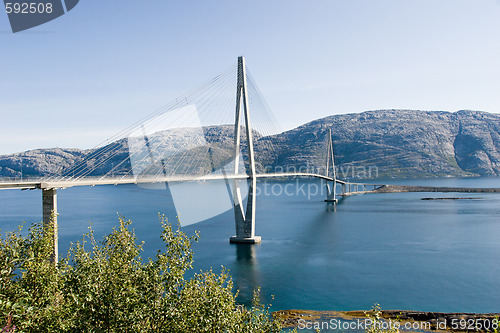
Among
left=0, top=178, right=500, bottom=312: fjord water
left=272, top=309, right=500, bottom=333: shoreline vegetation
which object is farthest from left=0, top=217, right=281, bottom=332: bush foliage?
left=0, top=178, right=500, bottom=312: fjord water

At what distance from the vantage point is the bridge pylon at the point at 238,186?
4012 centimetres

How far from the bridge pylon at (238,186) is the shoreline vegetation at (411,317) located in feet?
59.1

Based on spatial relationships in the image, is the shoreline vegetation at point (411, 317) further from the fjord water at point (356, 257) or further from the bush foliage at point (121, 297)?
the bush foliage at point (121, 297)

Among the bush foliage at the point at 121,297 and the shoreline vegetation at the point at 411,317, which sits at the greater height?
the bush foliage at the point at 121,297

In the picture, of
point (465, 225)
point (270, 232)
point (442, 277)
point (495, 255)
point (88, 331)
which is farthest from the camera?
point (465, 225)

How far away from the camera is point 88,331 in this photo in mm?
9094

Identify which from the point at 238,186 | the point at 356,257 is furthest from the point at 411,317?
the point at 238,186

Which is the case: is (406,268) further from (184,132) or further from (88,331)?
(184,132)

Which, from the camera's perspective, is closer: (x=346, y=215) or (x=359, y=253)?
(x=359, y=253)

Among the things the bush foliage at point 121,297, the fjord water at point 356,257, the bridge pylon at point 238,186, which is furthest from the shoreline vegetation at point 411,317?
the bridge pylon at point 238,186

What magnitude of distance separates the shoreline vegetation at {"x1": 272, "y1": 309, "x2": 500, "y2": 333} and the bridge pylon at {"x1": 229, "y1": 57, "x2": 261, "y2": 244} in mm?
18018

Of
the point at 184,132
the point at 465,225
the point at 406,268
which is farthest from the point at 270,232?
the point at 184,132

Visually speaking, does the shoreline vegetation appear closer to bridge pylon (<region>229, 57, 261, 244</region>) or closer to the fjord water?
the fjord water

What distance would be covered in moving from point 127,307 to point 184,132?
169 meters
